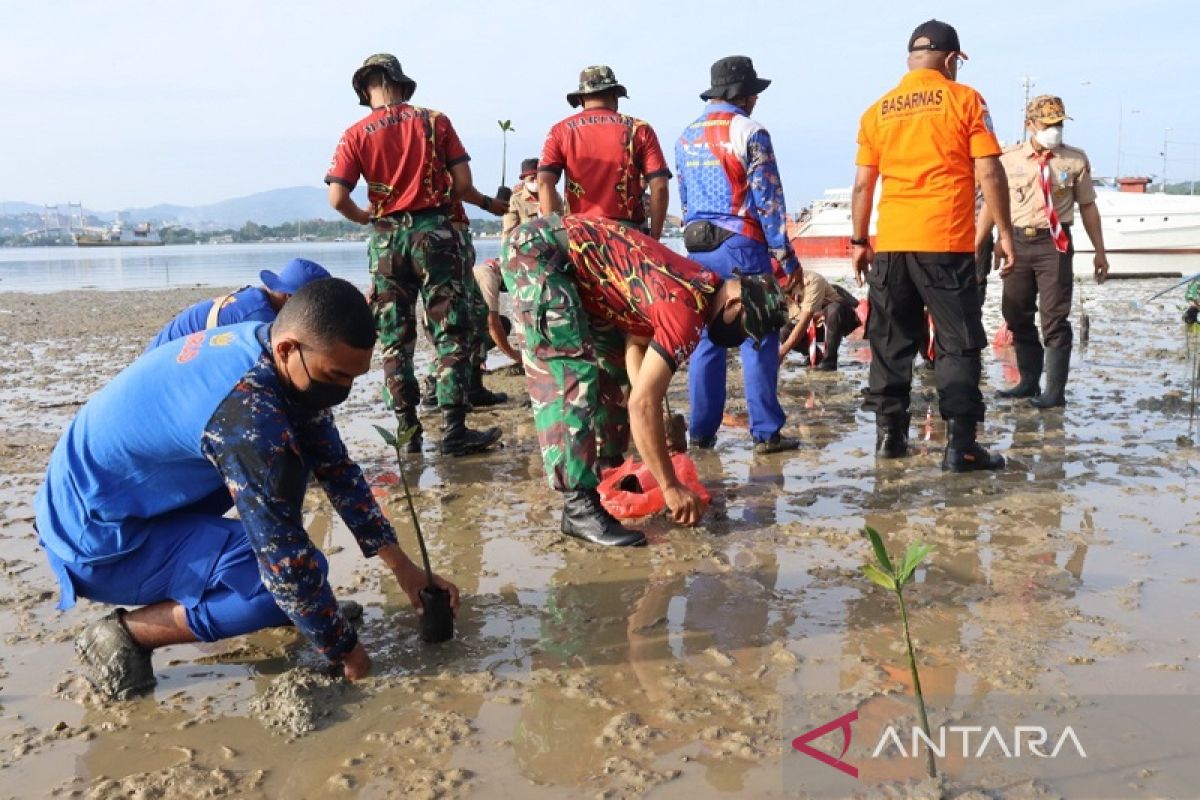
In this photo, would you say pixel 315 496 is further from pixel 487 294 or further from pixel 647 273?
pixel 487 294

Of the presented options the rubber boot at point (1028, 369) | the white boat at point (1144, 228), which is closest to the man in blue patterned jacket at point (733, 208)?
the rubber boot at point (1028, 369)

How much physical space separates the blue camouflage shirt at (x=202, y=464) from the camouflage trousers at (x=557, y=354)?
47.5 inches

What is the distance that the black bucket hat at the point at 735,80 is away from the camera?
516cm

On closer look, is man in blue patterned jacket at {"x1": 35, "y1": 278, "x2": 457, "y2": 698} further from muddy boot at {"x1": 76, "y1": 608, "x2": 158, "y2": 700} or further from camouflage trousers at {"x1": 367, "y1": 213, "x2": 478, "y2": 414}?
camouflage trousers at {"x1": 367, "y1": 213, "x2": 478, "y2": 414}

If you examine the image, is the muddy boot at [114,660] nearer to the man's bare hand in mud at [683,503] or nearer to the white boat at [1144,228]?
the man's bare hand in mud at [683,503]

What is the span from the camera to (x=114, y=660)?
2.71m

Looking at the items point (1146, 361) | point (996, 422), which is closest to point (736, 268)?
point (996, 422)

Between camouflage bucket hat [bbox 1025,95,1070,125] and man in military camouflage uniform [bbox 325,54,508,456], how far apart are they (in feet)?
12.1

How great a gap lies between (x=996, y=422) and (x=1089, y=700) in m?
3.71

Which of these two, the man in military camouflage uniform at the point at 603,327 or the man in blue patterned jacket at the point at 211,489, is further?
the man in military camouflage uniform at the point at 603,327

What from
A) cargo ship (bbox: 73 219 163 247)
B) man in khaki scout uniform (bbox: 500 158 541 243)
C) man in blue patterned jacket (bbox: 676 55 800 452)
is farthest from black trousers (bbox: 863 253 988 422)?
cargo ship (bbox: 73 219 163 247)

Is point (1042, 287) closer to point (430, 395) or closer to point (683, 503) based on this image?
point (683, 503)

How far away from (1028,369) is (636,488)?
12.0ft

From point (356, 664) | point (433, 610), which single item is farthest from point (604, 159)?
point (356, 664)
